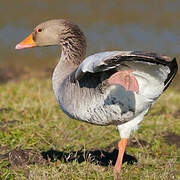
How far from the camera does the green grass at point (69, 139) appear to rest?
423 cm

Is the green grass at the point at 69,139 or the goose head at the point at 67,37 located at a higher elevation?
the goose head at the point at 67,37

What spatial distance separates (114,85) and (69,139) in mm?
1957

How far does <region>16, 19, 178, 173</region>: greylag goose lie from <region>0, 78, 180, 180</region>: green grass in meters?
0.48

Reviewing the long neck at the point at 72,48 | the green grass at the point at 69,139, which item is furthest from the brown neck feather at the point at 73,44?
the green grass at the point at 69,139

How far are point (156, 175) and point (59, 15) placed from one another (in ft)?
51.3

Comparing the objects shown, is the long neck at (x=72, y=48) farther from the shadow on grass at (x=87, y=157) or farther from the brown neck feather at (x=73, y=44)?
the shadow on grass at (x=87, y=157)

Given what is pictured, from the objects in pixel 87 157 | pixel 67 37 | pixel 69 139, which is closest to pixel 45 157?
pixel 87 157

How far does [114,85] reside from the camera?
4.02 m

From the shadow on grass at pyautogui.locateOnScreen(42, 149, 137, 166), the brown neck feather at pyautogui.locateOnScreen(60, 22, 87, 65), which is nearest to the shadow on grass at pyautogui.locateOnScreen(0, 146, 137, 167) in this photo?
the shadow on grass at pyautogui.locateOnScreen(42, 149, 137, 166)

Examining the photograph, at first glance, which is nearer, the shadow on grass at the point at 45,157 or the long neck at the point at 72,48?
the shadow on grass at the point at 45,157

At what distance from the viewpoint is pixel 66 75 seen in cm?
477

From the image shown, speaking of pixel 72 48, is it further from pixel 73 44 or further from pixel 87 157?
pixel 87 157

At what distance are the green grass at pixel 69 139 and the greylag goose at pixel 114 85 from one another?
0.48m

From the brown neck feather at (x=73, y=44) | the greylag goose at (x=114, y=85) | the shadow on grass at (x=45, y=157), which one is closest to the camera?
the greylag goose at (x=114, y=85)
